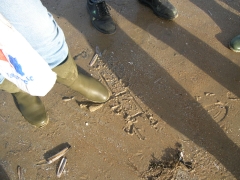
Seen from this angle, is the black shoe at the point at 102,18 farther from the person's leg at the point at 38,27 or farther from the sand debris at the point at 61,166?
the sand debris at the point at 61,166

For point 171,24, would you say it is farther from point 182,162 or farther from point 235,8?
point 182,162

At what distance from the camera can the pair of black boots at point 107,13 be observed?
2.62 meters

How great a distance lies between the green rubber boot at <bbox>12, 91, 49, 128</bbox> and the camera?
2102 millimetres

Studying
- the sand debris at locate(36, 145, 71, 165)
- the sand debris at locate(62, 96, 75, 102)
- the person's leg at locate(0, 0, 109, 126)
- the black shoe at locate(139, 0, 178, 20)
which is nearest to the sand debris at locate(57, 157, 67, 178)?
the sand debris at locate(36, 145, 71, 165)

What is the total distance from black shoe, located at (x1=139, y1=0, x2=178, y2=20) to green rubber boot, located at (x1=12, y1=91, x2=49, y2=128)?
1.57 m

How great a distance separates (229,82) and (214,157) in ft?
2.41

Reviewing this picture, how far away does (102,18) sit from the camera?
8.70ft

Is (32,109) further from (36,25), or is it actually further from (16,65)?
(36,25)

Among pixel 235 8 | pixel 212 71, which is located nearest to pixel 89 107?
pixel 212 71

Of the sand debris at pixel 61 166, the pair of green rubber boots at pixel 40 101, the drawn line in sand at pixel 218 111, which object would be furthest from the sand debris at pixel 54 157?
the drawn line in sand at pixel 218 111

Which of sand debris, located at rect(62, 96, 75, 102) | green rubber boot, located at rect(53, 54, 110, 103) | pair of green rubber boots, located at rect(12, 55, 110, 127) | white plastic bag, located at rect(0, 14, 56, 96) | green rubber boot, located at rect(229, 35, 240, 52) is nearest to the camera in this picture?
white plastic bag, located at rect(0, 14, 56, 96)

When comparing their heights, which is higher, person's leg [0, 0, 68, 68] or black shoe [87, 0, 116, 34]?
person's leg [0, 0, 68, 68]

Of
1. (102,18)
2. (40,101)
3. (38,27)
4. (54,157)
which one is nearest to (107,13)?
(102,18)

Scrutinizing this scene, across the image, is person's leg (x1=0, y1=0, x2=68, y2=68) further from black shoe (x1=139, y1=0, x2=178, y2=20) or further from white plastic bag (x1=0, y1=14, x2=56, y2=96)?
black shoe (x1=139, y1=0, x2=178, y2=20)
